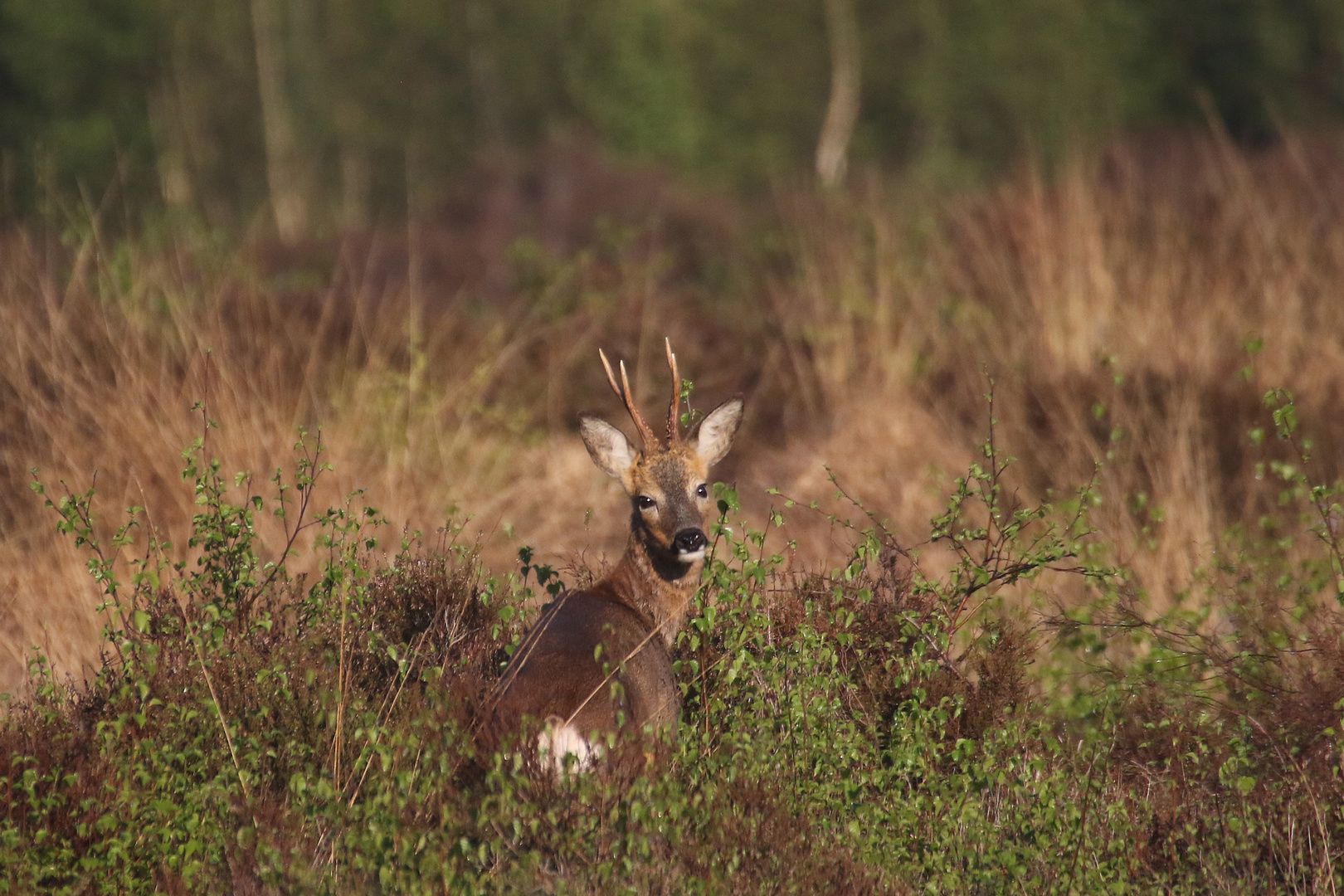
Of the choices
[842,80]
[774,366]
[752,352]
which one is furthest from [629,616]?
[842,80]

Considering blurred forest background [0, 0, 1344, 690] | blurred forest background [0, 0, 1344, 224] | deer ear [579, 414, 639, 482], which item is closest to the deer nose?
deer ear [579, 414, 639, 482]

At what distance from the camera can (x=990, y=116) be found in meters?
34.7

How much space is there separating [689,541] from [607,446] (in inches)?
24.1

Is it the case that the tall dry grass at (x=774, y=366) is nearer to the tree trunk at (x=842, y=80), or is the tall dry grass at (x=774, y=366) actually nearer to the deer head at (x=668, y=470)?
the deer head at (x=668, y=470)

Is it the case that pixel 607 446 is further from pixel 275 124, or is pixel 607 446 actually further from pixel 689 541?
pixel 275 124

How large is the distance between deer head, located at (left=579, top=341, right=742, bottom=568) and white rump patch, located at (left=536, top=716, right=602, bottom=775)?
102cm

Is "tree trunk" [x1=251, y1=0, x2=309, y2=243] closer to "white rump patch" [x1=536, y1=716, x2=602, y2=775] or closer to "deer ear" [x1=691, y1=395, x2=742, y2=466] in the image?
"deer ear" [x1=691, y1=395, x2=742, y2=466]

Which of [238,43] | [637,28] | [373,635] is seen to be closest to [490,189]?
[637,28]

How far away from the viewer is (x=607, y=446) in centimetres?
555

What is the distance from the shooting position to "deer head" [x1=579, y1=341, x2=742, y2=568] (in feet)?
17.1

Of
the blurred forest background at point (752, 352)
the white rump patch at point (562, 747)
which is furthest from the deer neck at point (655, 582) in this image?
the white rump patch at point (562, 747)

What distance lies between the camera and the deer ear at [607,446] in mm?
5484

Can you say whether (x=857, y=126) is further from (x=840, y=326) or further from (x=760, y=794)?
(x=760, y=794)

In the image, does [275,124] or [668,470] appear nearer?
[668,470]
